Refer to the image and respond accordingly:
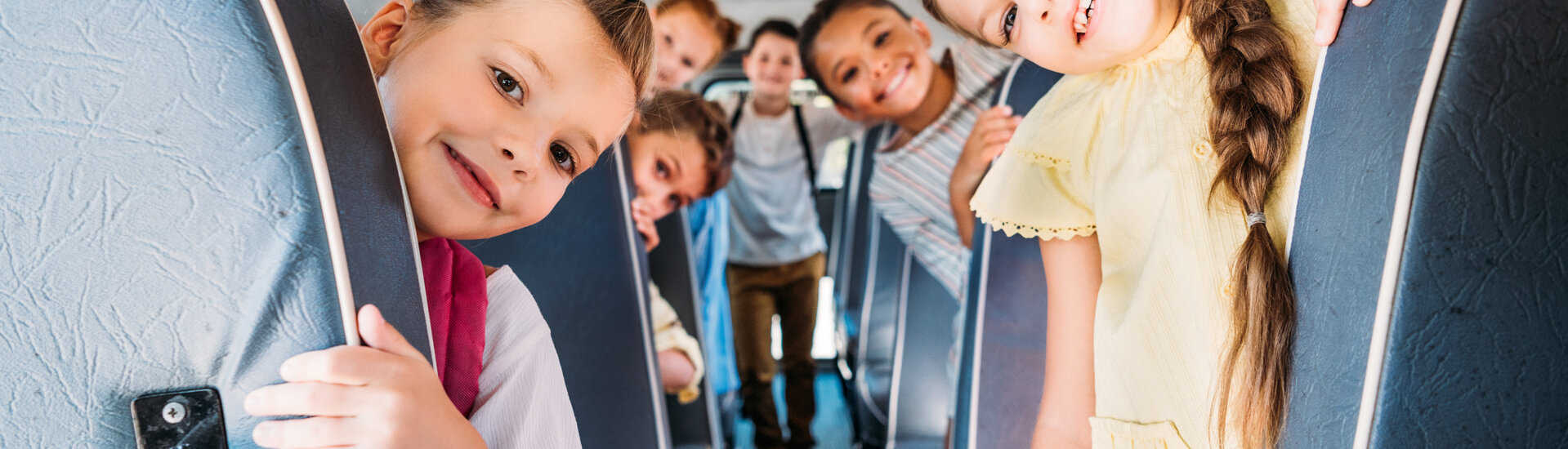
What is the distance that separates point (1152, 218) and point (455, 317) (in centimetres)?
50

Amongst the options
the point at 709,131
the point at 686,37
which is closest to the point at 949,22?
the point at 709,131

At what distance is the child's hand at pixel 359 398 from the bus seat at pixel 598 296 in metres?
0.21

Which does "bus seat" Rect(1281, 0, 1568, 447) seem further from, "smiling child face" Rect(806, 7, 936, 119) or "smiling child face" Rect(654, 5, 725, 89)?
"smiling child face" Rect(654, 5, 725, 89)

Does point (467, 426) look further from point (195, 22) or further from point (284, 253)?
point (195, 22)

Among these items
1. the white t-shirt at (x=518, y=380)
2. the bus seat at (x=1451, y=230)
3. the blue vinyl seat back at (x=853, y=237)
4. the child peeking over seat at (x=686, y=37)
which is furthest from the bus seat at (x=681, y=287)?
the bus seat at (x=1451, y=230)

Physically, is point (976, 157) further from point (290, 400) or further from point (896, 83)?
point (290, 400)

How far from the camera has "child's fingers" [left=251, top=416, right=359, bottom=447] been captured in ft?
1.42

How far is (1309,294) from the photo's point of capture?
19.0 inches

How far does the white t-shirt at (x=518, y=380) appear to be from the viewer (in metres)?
0.61

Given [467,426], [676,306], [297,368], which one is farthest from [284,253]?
[676,306]

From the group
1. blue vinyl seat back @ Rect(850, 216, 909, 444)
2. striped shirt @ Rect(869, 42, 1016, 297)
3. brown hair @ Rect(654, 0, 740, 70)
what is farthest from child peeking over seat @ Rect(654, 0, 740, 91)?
striped shirt @ Rect(869, 42, 1016, 297)

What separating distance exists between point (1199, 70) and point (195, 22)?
0.60m

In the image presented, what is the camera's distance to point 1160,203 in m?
0.61

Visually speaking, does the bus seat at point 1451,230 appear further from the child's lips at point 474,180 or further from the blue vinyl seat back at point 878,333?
the blue vinyl seat back at point 878,333
